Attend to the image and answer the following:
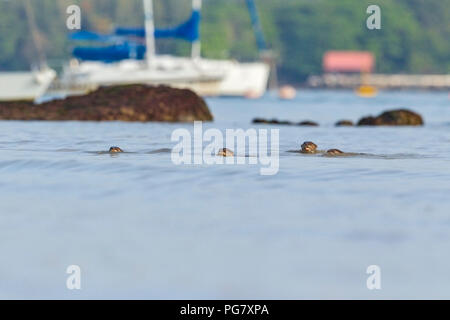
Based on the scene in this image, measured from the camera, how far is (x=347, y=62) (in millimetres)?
184250

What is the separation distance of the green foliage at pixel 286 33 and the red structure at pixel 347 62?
2935mm

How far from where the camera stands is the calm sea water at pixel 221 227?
32.3 ft

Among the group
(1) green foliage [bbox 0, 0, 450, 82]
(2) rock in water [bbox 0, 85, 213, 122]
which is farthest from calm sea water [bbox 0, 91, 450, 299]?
(1) green foliage [bbox 0, 0, 450, 82]

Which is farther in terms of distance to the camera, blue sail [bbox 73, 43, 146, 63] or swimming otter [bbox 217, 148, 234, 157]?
blue sail [bbox 73, 43, 146, 63]

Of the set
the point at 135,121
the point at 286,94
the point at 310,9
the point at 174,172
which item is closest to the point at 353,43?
the point at 310,9

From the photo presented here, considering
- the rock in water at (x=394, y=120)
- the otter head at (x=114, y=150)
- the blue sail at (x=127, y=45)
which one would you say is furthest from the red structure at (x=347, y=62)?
the otter head at (x=114, y=150)

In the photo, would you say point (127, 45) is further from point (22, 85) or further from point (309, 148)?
point (309, 148)

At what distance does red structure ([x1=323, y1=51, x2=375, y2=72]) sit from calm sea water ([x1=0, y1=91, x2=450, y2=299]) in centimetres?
16176

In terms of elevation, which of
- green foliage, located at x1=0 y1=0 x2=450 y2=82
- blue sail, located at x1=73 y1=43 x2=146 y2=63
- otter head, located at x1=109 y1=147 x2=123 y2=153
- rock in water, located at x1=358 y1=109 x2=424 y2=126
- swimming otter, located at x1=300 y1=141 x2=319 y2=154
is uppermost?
green foliage, located at x1=0 y1=0 x2=450 y2=82

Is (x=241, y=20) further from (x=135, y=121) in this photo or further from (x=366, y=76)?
(x=135, y=121)

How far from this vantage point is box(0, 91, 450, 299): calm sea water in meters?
9.85

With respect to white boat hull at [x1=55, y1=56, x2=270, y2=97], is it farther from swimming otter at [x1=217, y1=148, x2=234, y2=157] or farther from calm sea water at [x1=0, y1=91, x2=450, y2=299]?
calm sea water at [x1=0, y1=91, x2=450, y2=299]

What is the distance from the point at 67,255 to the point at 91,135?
1858 cm
